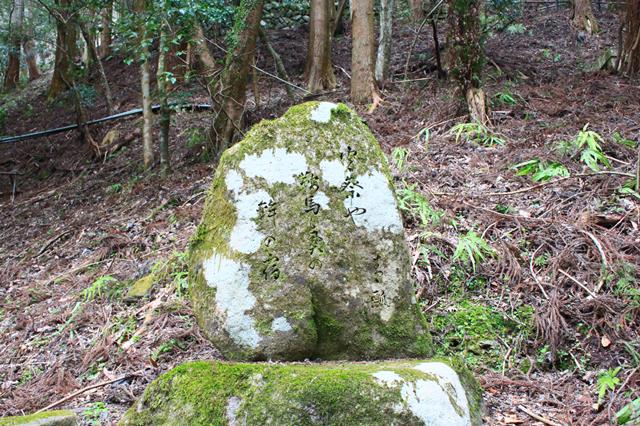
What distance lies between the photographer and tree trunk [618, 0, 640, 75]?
9.32 metres

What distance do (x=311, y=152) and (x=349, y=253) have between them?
69 centimetres

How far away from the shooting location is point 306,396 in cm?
311

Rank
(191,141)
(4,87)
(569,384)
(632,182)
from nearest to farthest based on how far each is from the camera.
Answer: (569,384) < (632,182) < (191,141) < (4,87)

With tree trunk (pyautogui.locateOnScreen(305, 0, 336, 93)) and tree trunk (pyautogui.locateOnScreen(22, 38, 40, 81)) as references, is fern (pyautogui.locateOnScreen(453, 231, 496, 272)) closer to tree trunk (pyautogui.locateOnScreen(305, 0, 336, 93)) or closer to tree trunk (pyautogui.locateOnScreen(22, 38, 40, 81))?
tree trunk (pyautogui.locateOnScreen(305, 0, 336, 93))

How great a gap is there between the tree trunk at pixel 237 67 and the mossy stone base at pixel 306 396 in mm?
5980

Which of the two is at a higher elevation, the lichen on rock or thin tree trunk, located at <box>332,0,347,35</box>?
thin tree trunk, located at <box>332,0,347,35</box>

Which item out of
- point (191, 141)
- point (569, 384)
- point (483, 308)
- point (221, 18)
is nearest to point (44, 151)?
point (191, 141)

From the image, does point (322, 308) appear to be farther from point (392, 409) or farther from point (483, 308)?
point (483, 308)

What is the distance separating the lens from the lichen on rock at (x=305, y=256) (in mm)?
3699

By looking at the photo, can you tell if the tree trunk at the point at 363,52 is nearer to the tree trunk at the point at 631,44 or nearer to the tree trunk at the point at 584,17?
the tree trunk at the point at 631,44

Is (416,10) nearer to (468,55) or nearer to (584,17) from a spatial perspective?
(584,17)

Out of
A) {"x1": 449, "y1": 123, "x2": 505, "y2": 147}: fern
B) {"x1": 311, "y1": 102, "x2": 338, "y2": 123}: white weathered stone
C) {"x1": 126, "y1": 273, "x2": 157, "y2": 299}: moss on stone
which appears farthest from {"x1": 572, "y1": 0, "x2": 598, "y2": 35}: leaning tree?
{"x1": 311, "y1": 102, "x2": 338, "y2": 123}: white weathered stone

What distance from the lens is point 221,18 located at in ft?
28.8

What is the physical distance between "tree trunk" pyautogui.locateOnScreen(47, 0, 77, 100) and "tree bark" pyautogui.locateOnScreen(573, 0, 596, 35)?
10910 millimetres
